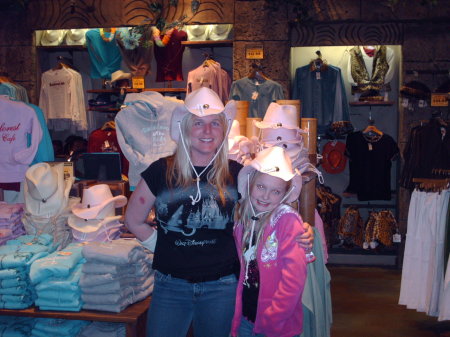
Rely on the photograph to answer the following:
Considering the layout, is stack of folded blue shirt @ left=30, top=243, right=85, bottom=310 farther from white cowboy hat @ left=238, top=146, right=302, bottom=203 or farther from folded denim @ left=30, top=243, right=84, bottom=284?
white cowboy hat @ left=238, top=146, right=302, bottom=203

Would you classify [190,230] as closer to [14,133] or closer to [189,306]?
[189,306]

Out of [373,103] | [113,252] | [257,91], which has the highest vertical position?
[257,91]

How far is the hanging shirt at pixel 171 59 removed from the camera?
6.46 meters

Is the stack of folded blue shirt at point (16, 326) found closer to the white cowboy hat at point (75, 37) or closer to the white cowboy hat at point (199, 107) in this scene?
the white cowboy hat at point (199, 107)

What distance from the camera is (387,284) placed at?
5.59 m

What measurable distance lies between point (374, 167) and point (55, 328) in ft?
15.1

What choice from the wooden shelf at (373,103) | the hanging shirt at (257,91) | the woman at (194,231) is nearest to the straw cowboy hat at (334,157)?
the wooden shelf at (373,103)

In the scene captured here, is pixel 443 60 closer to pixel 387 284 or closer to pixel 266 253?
pixel 387 284

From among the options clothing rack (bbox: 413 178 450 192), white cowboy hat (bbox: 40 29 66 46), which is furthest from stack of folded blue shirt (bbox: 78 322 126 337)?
white cowboy hat (bbox: 40 29 66 46)

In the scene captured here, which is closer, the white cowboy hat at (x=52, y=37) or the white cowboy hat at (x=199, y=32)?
the white cowboy hat at (x=199, y=32)

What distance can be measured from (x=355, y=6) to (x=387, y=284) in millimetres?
3383

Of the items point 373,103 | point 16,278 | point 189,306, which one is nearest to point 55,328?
point 16,278

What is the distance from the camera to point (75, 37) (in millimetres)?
6996

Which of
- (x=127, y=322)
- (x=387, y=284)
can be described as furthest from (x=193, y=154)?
(x=387, y=284)
